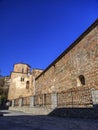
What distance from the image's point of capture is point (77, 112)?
29.8 feet

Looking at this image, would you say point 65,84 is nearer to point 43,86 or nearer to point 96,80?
point 96,80

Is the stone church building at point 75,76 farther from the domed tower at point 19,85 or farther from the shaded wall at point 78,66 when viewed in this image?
the domed tower at point 19,85

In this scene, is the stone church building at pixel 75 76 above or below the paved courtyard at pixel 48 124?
above

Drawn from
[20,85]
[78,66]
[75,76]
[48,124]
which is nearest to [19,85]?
[20,85]

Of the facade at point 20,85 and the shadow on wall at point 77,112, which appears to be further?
the facade at point 20,85

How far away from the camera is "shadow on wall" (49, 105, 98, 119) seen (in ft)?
26.1

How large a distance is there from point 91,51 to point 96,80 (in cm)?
226

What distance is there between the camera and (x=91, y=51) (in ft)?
35.9

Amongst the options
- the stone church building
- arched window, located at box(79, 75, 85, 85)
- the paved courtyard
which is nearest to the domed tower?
the stone church building

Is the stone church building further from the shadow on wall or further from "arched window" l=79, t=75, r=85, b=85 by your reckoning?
the shadow on wall

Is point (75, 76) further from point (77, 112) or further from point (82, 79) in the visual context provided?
point (77, 112)

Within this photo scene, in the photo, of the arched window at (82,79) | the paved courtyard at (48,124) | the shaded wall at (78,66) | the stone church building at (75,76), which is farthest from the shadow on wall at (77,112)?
the arched window at (82,79)

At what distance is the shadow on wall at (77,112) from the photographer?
795 centimetres

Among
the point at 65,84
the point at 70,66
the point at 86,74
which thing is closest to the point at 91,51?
the point at 86,74
